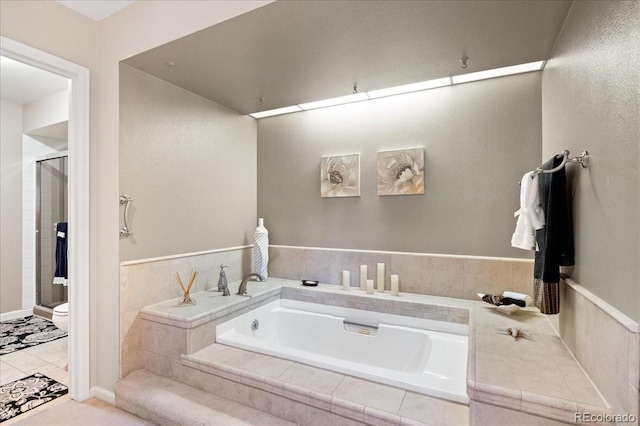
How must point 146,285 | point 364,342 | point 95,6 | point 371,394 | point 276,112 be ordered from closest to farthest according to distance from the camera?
point 371,394, point 95,6, point 146,285, point 364,342, point 276,112

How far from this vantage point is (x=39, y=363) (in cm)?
288

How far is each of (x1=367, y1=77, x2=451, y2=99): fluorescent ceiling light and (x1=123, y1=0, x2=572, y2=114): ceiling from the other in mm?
202

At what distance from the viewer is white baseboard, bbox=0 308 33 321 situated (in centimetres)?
401

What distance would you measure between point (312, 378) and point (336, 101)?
2434 mm

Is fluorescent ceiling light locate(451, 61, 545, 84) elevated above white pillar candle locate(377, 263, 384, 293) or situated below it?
above

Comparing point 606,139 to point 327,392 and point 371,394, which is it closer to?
point 371,394

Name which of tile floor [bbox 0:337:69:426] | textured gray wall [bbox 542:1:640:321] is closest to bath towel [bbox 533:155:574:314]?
textured gray wall [bbox 542:1:640:321]

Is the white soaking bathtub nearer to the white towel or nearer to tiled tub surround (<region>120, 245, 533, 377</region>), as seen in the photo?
tiled tub surround (<region>120, 245, 533, 377</region>)

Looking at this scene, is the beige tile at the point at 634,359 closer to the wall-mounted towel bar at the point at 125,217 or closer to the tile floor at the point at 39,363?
the wall-mounted towel bar at the point at 125,217

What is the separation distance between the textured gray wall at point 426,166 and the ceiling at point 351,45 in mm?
372

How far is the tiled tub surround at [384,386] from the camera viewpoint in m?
1.29

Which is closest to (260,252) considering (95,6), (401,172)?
(401,172)

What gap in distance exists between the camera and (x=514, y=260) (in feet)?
8.16

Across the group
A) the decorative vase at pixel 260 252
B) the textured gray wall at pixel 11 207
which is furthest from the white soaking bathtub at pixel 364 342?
the textured gray wall at pixel 11 207
